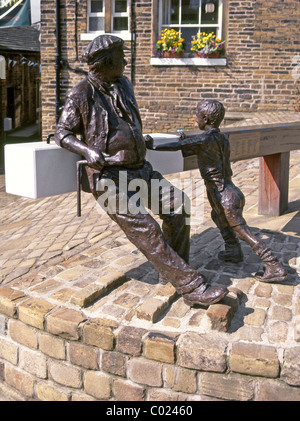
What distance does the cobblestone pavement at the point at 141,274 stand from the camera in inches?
135

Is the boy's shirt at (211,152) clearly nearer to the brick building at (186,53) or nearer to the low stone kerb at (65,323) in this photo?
the low stone kerb at (65,323)

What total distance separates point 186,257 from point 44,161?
1279 millimetres

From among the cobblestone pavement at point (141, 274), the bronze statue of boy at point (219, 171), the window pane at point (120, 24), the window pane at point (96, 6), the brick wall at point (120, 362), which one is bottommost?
the brick wall at point (120, 362)

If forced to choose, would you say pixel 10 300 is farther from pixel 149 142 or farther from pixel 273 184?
pixel 273 184

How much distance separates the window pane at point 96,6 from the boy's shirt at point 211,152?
923 centimetres

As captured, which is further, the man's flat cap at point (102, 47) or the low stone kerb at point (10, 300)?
the low stone kerb at point (10, 300)

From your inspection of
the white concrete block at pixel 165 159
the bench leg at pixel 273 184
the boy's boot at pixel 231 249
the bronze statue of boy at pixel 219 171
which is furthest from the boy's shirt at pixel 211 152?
the bench leg at pixel 273 184

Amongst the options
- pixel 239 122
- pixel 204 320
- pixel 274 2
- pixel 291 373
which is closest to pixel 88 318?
pixel 204 320

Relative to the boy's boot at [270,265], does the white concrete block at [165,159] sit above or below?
above

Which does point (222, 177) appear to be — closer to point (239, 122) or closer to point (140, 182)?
point (140, 182)

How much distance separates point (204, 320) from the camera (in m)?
3.40

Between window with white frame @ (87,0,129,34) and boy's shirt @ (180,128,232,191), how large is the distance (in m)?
8.68

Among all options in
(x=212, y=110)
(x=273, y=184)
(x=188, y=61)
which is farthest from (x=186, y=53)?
(x=212, y=110)

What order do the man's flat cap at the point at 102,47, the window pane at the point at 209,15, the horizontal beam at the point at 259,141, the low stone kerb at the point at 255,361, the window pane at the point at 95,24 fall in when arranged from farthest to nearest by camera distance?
the window pane at the point at 95,24
the window pane at the point at 209,15
the horizontal beam at the point at 259,141
the man's flat cap at the point at 102,47
the low stone kerb at the point at 255,361
